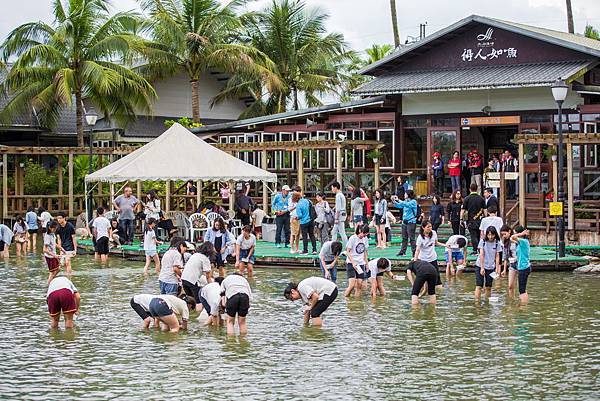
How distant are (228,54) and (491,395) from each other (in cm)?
3412

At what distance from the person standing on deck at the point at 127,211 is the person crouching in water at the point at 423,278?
1283cm

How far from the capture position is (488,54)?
34.9m

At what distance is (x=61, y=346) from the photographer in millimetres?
15367

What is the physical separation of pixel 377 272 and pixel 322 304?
11.2ft

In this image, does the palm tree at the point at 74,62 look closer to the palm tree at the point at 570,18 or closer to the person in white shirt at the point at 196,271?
the palm tree at the point at 570,18

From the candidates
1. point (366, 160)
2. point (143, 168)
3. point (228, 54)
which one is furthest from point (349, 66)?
point (143, 168)

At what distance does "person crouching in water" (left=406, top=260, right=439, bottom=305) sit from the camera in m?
18.7

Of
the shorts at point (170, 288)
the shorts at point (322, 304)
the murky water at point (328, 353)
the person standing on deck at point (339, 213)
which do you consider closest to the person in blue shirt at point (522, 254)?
the murky water at point (328, 353)

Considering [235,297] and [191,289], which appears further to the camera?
[191,289]

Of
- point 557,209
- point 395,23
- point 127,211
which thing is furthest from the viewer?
point 395,23

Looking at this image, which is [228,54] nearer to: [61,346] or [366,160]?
[366,160]

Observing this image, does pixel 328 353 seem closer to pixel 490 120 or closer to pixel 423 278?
pixel 423 278

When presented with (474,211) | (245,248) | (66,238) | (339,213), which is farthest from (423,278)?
(66,238)

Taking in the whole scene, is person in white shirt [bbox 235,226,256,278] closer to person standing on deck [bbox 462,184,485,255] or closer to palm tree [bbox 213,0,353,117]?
person standing on deck [bbox 462,184,485,255]
